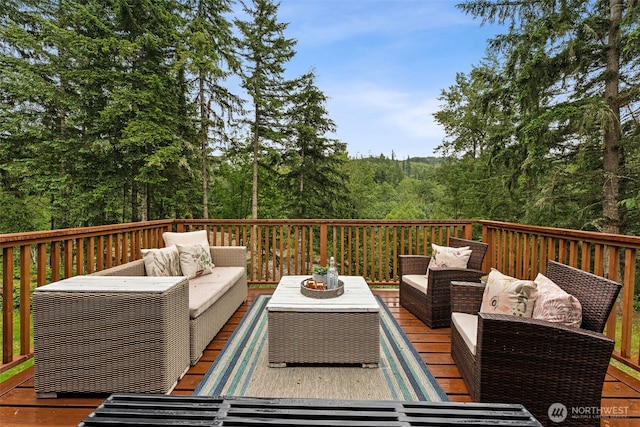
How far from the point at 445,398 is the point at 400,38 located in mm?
6478

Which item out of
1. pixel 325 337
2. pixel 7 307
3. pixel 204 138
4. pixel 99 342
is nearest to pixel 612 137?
pixel 325 337

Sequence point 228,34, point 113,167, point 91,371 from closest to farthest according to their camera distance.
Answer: point 91,371
point 113,167
point 228,34

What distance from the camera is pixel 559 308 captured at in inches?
67.4

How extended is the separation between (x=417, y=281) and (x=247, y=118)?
744cm

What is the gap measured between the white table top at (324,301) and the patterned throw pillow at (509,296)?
2.50 ft

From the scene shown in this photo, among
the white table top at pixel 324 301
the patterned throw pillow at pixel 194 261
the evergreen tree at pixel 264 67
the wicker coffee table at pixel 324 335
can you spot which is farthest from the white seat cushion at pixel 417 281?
the evergreen tree at pixel 264 67

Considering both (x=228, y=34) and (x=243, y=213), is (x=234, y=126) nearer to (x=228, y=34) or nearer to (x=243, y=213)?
(x=228, y=34)

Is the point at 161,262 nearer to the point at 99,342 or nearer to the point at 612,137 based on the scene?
the point at 99,342

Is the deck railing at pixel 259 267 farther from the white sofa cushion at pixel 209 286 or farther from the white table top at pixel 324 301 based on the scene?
the white table top at pixel 324 301

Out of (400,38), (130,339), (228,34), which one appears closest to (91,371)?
(130,339)

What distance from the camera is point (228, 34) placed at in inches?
332

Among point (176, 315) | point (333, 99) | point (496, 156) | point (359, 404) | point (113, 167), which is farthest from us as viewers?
point (333, 99)

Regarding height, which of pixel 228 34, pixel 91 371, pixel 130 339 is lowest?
pixel 91 371

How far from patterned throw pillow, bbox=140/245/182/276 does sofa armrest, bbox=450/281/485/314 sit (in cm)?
259
